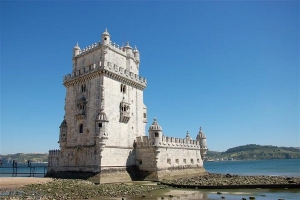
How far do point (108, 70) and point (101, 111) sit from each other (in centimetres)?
579

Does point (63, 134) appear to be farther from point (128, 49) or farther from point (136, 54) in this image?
point (136, 54)

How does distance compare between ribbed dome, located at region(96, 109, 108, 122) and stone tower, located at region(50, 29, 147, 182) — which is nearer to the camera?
ribbed dome, located at region(96, 109, 108, 122)

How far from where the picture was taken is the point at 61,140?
37.8 m

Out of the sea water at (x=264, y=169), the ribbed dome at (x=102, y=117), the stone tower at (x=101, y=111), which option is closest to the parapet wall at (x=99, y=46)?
the stone tower at (x=101, y=111)

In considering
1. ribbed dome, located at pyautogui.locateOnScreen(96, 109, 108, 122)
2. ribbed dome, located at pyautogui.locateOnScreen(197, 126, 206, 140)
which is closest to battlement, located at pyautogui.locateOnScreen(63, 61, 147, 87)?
ribbed dome, located at pyautogui.locateOnScreen(96, 109, 108, 122)

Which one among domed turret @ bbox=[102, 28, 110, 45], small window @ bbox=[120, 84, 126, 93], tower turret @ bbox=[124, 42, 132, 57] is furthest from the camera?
tower turret @ bbox=[124, 42, 132, 57]

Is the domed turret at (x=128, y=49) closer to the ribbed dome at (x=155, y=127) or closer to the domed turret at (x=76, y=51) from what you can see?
the domed turret at (x=76, y=51)

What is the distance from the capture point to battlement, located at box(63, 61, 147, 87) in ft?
114

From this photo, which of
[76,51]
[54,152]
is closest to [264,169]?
[54,152]

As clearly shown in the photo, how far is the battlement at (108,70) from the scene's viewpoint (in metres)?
34.8

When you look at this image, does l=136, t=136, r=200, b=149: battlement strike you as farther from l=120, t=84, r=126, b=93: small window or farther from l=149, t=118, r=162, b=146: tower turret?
l=120, t=84, r=126, b=93: small window

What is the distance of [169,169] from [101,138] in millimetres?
11772

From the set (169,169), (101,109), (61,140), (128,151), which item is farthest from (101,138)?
(169,169)

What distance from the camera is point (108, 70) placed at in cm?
3472
